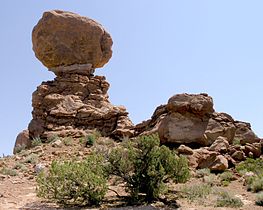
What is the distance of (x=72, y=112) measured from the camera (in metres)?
19.6

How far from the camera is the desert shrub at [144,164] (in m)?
11.3

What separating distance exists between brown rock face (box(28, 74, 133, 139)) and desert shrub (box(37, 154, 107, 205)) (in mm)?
7894

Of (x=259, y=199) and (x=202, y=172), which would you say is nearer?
(x=259, y=199)

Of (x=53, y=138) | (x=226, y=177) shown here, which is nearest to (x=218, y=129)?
(x=226, y=177)

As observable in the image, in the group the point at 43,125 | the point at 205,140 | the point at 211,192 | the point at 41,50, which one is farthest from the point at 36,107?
the point at 211,192

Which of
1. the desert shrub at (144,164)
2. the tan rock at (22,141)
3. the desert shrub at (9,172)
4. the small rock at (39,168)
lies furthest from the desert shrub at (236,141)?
the tan rock at (22,141)

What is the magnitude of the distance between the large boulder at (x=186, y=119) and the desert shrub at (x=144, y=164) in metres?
5.15

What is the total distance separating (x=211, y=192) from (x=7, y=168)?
8112 mm

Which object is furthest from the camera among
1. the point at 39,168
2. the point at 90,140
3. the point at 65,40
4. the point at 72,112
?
the point at 65,40

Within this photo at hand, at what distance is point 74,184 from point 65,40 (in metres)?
12.5

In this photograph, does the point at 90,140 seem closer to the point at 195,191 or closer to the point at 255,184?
the point at 195,191

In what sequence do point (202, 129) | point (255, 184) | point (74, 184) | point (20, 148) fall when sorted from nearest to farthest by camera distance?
1. point (74, 184)
2. point (255, 184)
3. point (202, 129)
4. point (20, 148)

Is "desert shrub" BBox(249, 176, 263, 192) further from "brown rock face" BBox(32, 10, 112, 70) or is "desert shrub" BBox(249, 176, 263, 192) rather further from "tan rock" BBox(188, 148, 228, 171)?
"brown rock face" BBox(32, 10, 112, 70)

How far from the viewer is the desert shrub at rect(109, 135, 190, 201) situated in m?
11.3
